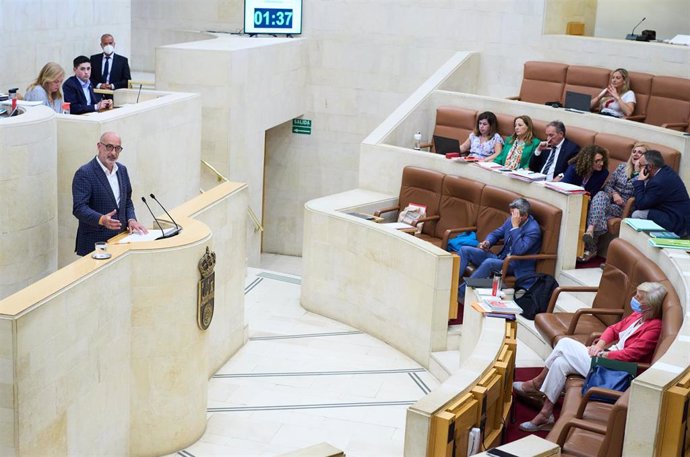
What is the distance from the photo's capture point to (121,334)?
7.25m

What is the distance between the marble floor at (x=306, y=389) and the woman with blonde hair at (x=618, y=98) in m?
4.08

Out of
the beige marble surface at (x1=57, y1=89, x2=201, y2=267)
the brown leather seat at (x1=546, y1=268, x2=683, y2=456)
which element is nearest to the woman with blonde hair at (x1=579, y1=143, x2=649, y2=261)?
the brown leather seat at (x1=546, y1=268, x2=683, y2=456)

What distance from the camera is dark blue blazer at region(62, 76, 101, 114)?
33.7 feet

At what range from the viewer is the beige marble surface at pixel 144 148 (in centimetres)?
898

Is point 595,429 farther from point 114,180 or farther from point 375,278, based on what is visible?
point 375,278

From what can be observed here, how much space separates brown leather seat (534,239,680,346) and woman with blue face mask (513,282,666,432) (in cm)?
41

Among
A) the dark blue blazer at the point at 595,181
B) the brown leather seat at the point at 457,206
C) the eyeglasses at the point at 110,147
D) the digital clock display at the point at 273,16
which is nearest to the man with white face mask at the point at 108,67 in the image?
Result: the digital clock display at the point at 273,16

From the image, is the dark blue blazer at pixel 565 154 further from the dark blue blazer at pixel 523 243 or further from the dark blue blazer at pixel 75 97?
the dark blue blazer at pixel 75 97

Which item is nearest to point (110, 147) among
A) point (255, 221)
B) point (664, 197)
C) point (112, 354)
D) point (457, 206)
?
point (112, 354)

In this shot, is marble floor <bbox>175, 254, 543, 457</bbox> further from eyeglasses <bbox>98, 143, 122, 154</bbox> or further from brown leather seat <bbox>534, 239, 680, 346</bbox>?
eyeglasses <bbox>98, 143, 122, 154</bbox>

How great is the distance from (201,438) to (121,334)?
1327mm

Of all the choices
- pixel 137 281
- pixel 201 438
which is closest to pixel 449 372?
pixel 201 438

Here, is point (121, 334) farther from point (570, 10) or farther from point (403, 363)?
point (570, 10)

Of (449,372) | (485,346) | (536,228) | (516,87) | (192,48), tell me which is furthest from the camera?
(516,87)
